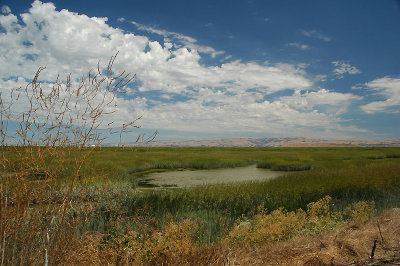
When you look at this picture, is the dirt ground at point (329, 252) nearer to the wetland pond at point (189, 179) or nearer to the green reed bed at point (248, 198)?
the green reed bed at point (248, 198)

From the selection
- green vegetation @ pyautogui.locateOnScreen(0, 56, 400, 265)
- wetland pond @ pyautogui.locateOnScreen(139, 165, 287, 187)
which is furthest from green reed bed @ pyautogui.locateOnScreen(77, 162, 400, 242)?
wetland pond @ pyautogui.locateOnScreen(139, 165, 287, 187)

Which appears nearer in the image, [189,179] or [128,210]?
[128,210]


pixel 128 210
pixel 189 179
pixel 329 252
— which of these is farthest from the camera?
pixel 189 179

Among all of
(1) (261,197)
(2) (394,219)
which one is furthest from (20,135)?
(1) (261,197)

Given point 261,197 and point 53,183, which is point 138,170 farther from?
point 53,183

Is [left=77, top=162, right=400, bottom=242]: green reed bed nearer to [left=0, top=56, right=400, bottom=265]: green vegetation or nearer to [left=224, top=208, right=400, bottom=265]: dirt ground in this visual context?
[left=0, top=56, right=400, bottom=265]: green vegetation

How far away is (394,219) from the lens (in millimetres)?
5281

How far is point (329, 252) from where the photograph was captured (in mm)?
3414

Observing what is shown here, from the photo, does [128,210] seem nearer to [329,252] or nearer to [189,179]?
[329,252]

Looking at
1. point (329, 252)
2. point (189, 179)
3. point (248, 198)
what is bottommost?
point (189, 179)

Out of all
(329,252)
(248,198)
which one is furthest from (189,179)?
(329,252)

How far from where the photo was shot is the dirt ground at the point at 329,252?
3.14m

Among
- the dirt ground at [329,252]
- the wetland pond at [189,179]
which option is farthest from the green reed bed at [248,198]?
the wetland pond at [189,179]

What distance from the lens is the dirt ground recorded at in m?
3.14
